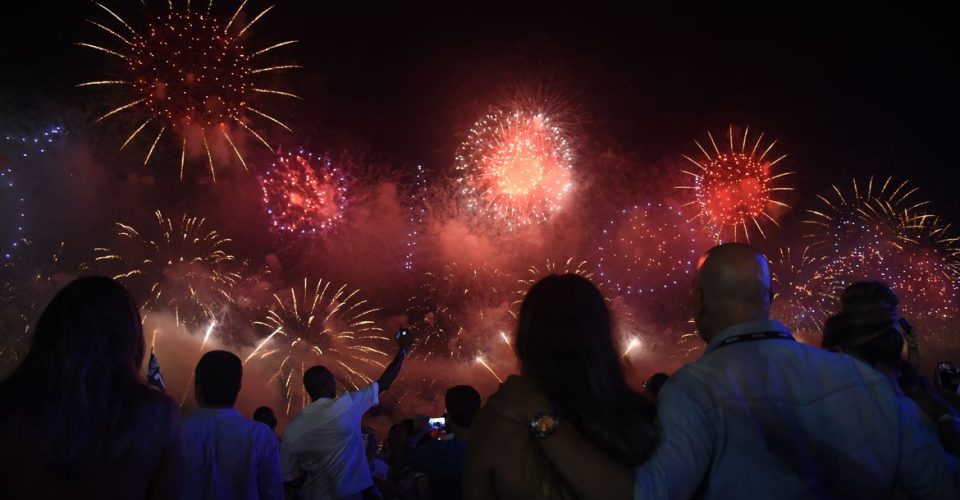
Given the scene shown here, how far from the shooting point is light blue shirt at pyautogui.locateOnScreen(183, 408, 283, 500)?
3.80m

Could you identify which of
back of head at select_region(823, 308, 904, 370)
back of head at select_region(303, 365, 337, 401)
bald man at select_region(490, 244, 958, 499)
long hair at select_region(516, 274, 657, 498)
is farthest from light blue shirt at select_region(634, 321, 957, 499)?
back of head at select_region(303, 365, 337, 401)

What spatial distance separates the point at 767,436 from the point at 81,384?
234cm

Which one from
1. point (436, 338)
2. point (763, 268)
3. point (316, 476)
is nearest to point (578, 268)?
point (436, 338)

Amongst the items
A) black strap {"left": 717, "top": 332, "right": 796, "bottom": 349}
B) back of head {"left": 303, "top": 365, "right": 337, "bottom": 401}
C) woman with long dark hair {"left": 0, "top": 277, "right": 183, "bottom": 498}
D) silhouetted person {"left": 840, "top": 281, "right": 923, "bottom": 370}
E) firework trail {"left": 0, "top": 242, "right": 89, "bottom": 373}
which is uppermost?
firework trail {"left": 0, "top": 242, "right": 89, "bottom": 373}

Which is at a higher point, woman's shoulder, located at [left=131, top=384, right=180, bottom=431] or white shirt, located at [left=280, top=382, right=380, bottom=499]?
white shirt, located at [left=280, top=382, right=380, bottom=499]

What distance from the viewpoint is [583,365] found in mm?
2371

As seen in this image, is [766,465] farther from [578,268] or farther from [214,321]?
[214,321]

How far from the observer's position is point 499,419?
2.29 metres

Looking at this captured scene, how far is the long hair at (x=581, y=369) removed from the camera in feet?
7.43

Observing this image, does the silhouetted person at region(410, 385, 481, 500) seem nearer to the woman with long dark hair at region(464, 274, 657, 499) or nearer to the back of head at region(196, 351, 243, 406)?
the back of head at region(196, 351, 243, 406)

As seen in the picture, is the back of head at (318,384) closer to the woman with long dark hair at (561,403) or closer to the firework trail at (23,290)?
the woman with long dark hair at (561,403)

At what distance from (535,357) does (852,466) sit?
3.64 ft

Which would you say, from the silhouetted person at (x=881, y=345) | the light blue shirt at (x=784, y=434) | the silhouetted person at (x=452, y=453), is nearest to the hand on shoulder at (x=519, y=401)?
the light blue shirt at (x=784, y=434)

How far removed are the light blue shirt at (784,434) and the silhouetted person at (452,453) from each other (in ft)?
7.43
